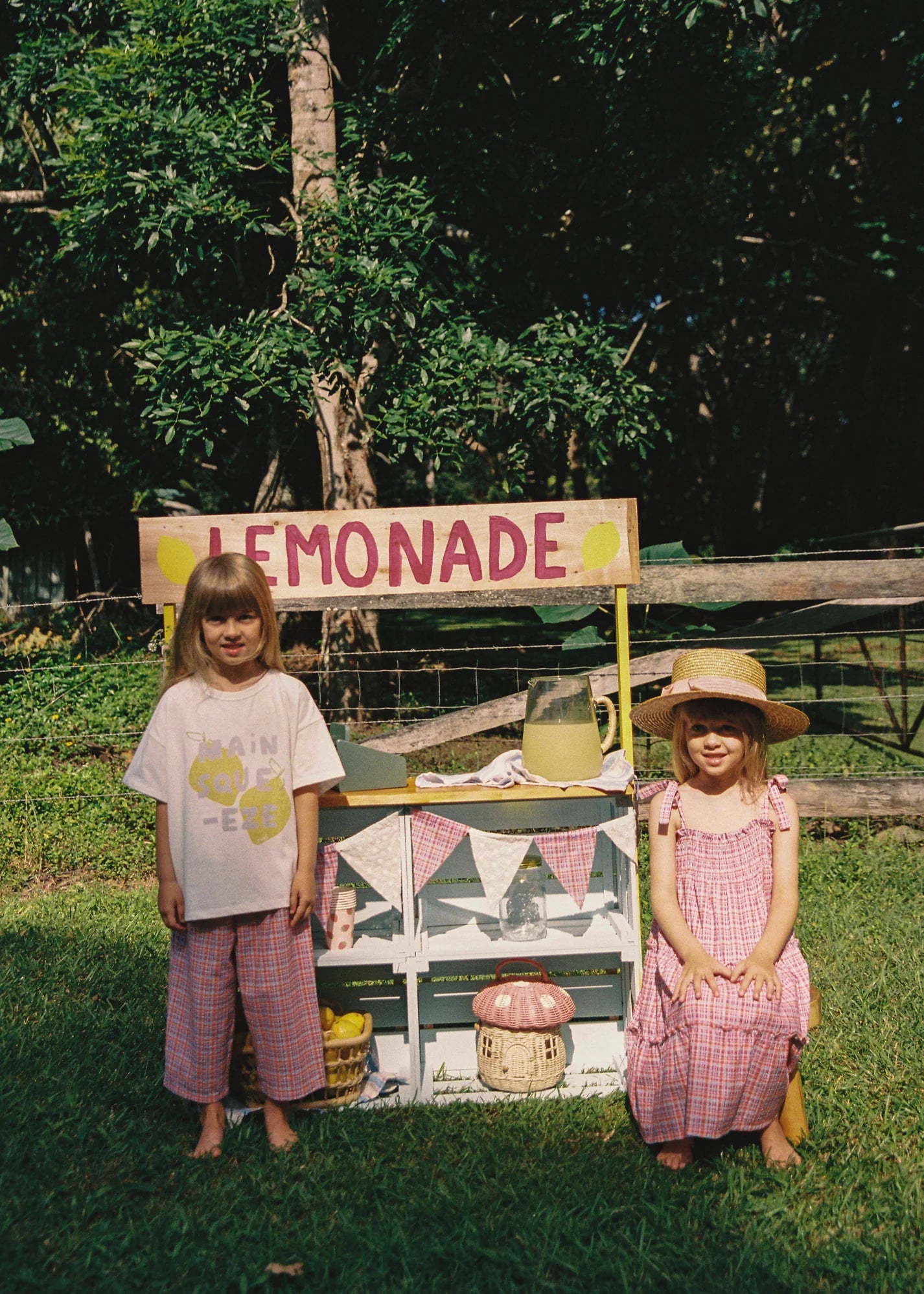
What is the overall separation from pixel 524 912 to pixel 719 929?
767 millimetres

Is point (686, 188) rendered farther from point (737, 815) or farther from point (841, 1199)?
point (841, 1199)

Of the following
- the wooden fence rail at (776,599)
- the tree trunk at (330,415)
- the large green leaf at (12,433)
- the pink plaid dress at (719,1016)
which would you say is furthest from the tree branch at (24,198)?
the pink plaid dress at (719,1016)

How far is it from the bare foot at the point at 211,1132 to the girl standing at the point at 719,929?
124 centimetres

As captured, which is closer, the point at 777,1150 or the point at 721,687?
the point at 777,1150

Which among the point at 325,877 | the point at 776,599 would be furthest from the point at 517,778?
the point at 776,599

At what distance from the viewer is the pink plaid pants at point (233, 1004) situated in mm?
3178

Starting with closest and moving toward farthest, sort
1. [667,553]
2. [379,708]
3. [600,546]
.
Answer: [600,546] → [379,708] → [667,553]

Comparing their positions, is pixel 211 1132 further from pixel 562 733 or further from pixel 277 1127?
pixel 562 733

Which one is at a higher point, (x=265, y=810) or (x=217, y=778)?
(x=217, y=778)

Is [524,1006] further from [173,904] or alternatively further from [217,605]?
[217,605]

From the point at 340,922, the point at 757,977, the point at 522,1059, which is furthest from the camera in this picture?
the point at 340,922

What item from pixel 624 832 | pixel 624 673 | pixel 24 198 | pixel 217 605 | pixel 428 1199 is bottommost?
A: pixel 428 1199

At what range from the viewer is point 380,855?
358 cm

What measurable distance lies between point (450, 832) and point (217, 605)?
1.10 metres
